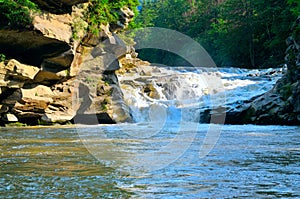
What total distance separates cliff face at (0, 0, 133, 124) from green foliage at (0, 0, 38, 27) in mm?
205

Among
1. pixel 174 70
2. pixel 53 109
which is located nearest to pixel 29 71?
pixel 53 109

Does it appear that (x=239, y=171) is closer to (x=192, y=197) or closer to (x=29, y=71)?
(x=192, y=197)

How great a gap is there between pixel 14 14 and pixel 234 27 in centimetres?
2938

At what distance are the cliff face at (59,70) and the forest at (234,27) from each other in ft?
27.2

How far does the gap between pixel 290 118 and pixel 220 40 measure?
28759mm

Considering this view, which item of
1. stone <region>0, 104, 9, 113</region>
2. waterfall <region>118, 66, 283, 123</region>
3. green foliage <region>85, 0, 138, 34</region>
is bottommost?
stone <region>0, 104, 9, 113</region>

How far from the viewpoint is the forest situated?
3127cm

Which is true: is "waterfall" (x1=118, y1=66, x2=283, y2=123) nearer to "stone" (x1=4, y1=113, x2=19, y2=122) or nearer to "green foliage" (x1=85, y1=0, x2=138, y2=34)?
"green foliage" (x1=85, y1=0, x2=138, y2=34)

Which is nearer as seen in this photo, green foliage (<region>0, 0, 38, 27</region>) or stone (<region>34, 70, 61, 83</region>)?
green foliage (<region>0, 0, 38, 27</region>)

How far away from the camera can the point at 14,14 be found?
11766mm

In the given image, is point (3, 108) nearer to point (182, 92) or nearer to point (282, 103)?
point (182, 92)

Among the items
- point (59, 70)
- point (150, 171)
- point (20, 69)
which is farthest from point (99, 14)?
point (150, 171)

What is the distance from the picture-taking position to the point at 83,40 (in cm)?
1491

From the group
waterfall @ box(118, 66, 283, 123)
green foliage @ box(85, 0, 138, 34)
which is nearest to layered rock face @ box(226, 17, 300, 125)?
waterfall @ box(118, 66, 283, 123)
